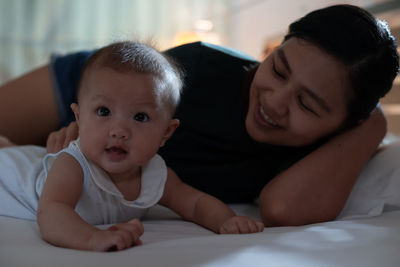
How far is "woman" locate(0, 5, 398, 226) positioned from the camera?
3.05ft

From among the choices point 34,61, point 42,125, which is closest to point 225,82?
point 42,125

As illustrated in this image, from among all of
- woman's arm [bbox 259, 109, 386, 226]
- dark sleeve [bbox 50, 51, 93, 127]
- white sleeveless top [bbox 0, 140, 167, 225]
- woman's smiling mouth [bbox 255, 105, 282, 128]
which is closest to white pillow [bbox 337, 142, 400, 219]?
woman's arm [bbox 259, 109, 386, 226]

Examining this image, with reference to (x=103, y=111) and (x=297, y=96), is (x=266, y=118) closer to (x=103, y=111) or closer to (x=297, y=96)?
(x=297, y=96)

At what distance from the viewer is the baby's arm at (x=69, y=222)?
22.8 inches

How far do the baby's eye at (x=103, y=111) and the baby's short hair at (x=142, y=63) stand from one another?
0.08m

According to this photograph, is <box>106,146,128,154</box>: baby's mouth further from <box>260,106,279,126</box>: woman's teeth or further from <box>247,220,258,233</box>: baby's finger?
<box>260,106,279,126</box>: woman's teeth

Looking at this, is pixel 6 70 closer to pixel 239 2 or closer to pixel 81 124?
pixel 239 2

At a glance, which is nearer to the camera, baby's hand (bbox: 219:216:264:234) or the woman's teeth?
baby's hand (bbox: 219:216:264:234)

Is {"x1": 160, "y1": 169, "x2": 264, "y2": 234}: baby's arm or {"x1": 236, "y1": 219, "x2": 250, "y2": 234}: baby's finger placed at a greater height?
{"x1": 236, "y1": 219, "x2": 250, "y2": 234}: baby's finger

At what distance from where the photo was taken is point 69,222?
620 mm

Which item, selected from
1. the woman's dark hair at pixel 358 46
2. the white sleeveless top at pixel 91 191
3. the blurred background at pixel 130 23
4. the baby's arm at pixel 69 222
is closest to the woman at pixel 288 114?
the woman's dark hair at pixel 358 46

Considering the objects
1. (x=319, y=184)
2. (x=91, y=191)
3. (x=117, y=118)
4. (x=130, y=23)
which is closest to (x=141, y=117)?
(x=117, y=118)

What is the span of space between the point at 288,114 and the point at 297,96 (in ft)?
0.18

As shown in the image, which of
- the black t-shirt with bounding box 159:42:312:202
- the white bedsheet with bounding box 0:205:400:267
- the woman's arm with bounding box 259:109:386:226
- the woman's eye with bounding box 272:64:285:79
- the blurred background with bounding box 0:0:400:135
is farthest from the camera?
the blurred background with bounding box 0:0:400:135
